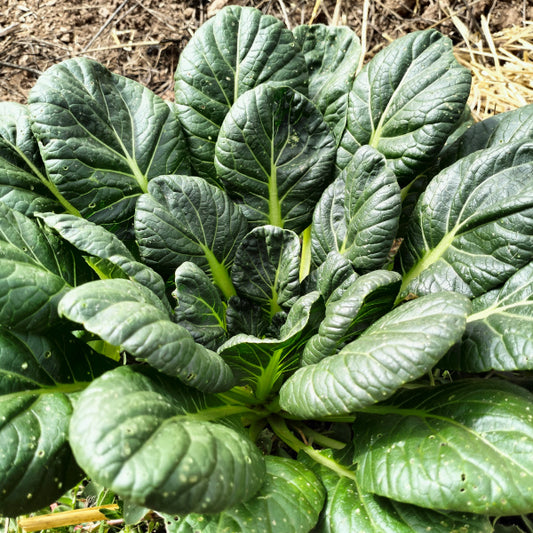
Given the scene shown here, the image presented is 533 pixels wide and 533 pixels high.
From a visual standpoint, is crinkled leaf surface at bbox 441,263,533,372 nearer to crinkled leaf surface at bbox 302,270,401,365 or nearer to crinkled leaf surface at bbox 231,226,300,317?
crinkled leaf surface at bbox 302,270,401,365

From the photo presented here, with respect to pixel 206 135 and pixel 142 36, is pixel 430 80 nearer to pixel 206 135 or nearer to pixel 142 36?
pixel 206 135

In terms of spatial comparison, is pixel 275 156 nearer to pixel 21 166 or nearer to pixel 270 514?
pixel 21 166

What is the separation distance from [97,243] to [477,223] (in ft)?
3.21

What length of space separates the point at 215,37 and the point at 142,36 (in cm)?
131

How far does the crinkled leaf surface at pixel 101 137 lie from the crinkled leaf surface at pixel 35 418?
469mm

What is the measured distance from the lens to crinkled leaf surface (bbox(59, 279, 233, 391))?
1018mm

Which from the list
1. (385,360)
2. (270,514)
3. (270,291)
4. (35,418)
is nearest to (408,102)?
(270,291)

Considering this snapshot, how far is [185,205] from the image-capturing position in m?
1.57

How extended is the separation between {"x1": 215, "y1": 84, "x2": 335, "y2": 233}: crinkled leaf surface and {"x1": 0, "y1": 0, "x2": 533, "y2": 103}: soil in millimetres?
1209

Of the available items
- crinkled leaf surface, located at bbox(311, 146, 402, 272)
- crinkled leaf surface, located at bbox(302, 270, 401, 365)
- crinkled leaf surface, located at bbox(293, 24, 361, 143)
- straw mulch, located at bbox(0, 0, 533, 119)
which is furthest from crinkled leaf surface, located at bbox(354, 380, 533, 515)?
straw mulch, located at bbox(0, 0, 533, 119)

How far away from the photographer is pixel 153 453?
3.13 feet

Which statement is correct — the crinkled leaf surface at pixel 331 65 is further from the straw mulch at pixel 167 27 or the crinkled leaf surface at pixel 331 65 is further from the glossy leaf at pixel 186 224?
the straw mulch at pixel 167 27

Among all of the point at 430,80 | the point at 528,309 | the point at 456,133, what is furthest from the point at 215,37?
the point at 528,309

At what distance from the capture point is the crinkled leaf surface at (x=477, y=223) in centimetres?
140
